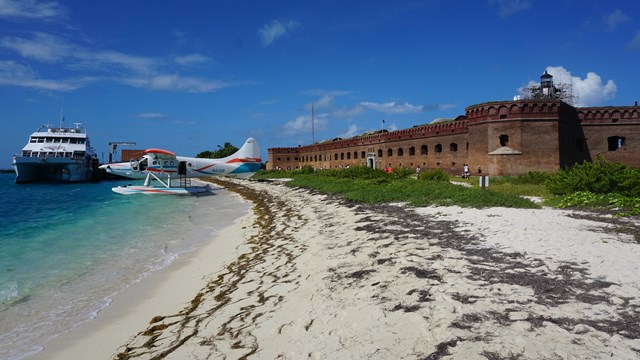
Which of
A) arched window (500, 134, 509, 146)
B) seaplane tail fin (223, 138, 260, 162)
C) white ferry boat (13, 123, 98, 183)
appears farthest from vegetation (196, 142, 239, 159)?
arched window (500, 134, 509, 146)

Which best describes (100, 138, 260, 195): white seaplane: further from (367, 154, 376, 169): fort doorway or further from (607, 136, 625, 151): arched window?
(607, 136, 625, 151): arched window

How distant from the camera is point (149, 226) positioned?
14867 mm

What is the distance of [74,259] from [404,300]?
931 centimetres

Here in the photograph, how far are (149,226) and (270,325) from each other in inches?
486

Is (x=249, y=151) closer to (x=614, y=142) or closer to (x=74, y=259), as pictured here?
(x=74, y=259)

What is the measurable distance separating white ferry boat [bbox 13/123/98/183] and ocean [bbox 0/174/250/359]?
126ft

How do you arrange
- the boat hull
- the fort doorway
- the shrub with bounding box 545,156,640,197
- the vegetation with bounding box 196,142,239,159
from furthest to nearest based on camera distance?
the vegetation with bounding box 196,142,239,159 < the boat hull < the fort doorway < the shrub with bounding box 545,156,640,197

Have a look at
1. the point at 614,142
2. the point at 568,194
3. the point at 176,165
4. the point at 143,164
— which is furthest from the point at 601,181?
the point at 143,164

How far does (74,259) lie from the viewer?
9742 mm

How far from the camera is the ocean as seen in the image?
5719 millimetres

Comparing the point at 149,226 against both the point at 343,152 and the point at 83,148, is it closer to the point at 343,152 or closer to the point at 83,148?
the point at 343,152

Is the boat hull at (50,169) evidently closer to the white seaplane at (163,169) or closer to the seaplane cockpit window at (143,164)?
the white seaplane at (163,169)

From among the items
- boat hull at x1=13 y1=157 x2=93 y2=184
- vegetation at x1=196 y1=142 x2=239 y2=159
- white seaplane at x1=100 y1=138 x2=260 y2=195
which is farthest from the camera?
vegetation at x1=196 y1=142 x2=239 y2=159

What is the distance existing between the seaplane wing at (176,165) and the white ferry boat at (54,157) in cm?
2536
